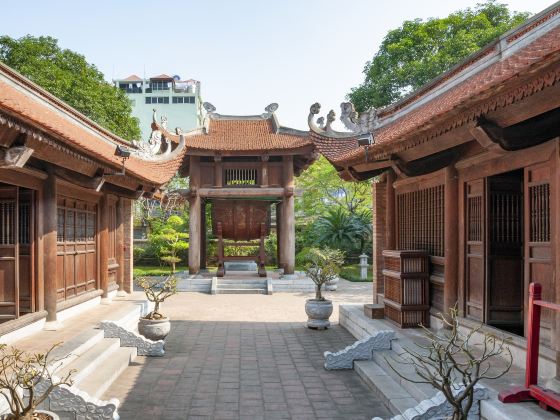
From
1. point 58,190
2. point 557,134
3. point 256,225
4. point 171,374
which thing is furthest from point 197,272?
point 557,134

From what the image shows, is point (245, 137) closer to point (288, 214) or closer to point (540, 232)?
point (288, 214)

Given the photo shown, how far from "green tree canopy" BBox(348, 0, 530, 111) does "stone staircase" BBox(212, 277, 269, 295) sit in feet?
37.6

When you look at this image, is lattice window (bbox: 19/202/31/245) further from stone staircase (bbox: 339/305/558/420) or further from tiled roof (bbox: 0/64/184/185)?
stone staircase (bbox: 339/305/558/420)

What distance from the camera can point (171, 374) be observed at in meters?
7.10

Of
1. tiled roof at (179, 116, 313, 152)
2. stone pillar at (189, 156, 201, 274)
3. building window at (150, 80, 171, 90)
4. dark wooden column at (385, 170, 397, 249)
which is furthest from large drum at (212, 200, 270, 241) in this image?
building window at (150, 80, 171, 90)

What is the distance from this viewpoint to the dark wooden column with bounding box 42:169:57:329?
7.95m

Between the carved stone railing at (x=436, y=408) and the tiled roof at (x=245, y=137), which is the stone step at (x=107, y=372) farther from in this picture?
the tiled roof at (x=245, y=137)

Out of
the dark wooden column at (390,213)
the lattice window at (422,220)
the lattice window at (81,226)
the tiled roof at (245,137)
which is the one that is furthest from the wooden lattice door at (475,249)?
the tiled roof at (245,137)

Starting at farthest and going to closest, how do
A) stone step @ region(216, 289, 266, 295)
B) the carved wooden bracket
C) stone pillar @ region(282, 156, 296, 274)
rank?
stone pillar @ region(282, 156, 296, 274), stone step @ region(216, 289, 266, 295), the carved wooden bracket

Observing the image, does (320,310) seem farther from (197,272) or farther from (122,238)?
(197,272)

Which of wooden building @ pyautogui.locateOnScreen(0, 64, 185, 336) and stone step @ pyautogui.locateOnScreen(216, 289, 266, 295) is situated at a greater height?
wooden building @ pyautogui.locateOnScreen(0, 64, 185, 336)

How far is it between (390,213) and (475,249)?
2.89 m

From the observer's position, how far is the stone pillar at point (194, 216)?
62.5 ft

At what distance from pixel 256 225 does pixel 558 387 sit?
1488 cm
